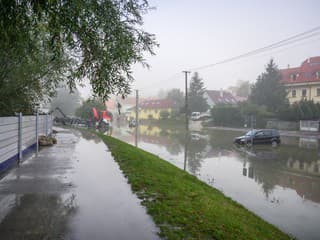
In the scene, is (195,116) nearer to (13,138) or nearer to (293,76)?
(293,76)

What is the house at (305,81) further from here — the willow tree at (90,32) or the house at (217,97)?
the willow tree at (90,32)

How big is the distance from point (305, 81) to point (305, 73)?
7.79 ft

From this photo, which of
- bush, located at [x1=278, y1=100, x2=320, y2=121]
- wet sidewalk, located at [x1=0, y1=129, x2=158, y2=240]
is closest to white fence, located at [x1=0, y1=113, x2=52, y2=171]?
wet sidewalk, located at [x1=0, y1=129, x2=158, y2=240]

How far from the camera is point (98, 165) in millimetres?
8812

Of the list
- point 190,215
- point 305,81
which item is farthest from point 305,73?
point 190,215

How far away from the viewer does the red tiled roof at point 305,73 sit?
4844 centimetres

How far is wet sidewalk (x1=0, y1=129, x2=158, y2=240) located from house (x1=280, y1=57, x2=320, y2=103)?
161 feet

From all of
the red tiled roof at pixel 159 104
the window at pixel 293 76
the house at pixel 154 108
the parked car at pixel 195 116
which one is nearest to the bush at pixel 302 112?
the window at pixel 293 76

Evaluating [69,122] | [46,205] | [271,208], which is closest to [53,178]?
[46,205]

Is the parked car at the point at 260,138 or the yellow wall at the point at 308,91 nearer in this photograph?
the parked car at the point at 260,138

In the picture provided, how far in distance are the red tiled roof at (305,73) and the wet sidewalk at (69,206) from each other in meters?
50.9

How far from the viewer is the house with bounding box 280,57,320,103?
A: 47594 millimetres

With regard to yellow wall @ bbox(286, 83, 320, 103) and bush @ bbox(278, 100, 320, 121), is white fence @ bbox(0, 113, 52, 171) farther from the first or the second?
yellow wall @ bbox(286, 83, 320, 103)

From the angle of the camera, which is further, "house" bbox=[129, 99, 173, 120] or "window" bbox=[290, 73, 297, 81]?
"house" bbox=[129, 99, 173, 120]
